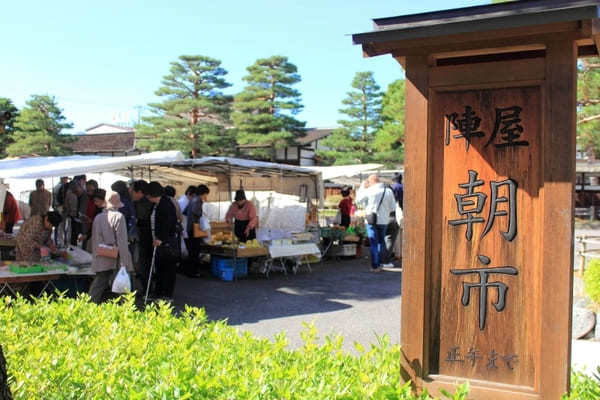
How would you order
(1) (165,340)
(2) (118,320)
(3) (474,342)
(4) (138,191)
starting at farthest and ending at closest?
(4) (138,191) → (2) (118,320) → (1) (165,340) → (3) (474,342)

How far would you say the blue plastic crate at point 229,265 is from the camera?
973 centimetres

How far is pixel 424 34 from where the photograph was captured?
2.52m

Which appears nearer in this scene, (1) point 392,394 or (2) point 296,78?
(1) point 392,394

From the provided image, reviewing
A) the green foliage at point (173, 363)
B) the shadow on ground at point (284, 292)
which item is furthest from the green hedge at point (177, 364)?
the shadow on ground at point (284, 292)

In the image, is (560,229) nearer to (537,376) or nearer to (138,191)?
(537,376)

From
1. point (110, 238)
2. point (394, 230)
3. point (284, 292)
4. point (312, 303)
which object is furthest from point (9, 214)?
point (394, 230)

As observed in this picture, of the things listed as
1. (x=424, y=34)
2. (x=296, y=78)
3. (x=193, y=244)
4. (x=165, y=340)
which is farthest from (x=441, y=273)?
(x=296, y=78)

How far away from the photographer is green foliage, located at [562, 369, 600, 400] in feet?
8.00

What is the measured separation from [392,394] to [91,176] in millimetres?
17001

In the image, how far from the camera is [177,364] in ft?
8.39

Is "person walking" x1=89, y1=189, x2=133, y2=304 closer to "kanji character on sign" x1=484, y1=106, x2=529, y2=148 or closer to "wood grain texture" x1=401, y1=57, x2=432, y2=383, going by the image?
"wood grain texture" x1=401, y1=57, x2=432, y2=383

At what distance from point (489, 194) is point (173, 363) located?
171 centimetres

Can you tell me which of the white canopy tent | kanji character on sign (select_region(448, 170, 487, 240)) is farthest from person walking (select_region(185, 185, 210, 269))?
kanji character on sign (select_region(448, 170, 487, 240))

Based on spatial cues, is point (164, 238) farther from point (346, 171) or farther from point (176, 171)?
point (346, 171)
